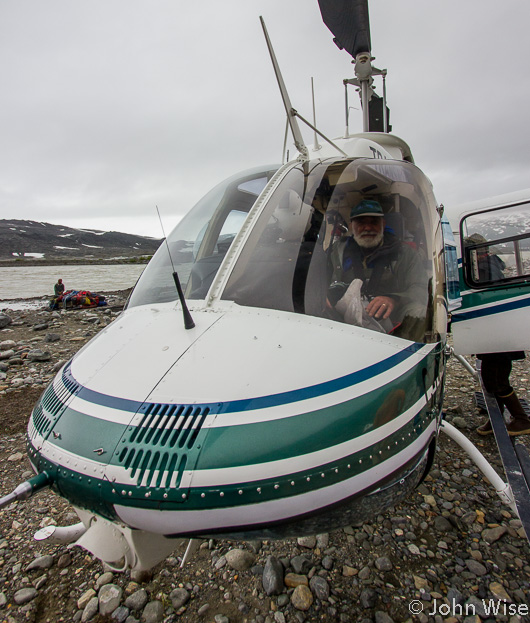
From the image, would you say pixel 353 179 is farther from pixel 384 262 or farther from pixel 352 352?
pixel 352 352

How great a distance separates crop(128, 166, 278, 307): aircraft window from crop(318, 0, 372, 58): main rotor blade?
144 inches

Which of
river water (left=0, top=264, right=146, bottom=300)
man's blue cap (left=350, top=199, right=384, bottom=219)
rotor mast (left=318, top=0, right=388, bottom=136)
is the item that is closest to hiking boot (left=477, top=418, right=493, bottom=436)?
man's blue cap (left=350, top=199, right=384, bottom=219)

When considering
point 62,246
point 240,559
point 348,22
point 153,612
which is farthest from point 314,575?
point 62,246

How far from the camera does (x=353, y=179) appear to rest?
2602 millimetres

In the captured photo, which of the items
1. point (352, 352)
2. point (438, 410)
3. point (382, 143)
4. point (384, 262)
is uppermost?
point (382, 143)

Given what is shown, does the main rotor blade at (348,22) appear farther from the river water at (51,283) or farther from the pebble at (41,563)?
the river water at (51,283)

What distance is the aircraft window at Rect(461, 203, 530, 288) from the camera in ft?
10.2

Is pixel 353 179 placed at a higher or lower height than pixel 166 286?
higher

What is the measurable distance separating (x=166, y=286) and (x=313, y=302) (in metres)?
0.94

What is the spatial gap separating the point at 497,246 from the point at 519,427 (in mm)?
1869

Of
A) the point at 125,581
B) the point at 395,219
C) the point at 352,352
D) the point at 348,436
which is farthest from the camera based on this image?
the point at 395,219

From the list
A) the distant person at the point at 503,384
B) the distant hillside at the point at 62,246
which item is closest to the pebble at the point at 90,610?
the distant person at the point at 503,384

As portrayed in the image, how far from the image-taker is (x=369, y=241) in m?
2.36

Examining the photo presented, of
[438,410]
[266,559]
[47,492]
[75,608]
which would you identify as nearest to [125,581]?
[75,608]
